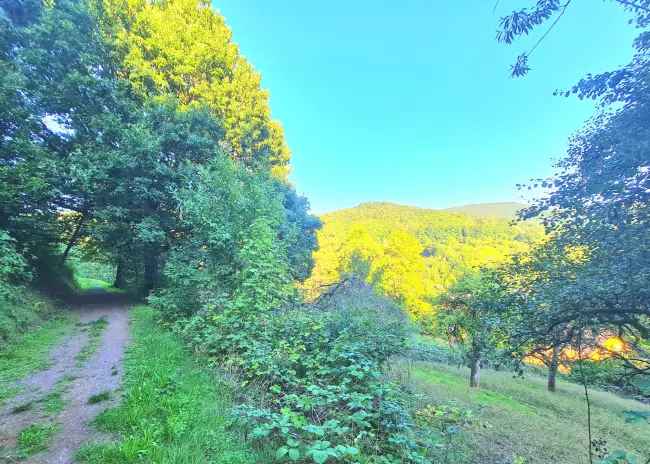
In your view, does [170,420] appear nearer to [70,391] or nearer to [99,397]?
[99,397]

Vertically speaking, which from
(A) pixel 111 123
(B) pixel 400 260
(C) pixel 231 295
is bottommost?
(C) pixel 231 295

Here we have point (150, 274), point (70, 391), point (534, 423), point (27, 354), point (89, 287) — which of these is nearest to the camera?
point (70, 391)

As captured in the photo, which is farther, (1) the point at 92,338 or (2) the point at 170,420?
(1) the point at 92,338

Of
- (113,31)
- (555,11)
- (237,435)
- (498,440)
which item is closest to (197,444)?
(237,435)

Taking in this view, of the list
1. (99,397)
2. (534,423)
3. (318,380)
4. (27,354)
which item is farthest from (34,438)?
(534,423)

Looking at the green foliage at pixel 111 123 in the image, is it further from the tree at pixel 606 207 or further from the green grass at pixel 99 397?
the tree at pixel 606 207

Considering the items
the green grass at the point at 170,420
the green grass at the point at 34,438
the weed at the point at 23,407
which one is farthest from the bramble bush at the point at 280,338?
the weed at the point at 23,407

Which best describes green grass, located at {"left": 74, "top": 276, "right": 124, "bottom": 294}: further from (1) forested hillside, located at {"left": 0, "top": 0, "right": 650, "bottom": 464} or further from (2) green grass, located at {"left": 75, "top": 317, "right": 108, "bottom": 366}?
(2) green grass, located at {"left": 75, "top": 317, "right": 108, "bottom": 366}

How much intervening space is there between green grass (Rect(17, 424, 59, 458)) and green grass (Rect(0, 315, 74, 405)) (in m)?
1.19

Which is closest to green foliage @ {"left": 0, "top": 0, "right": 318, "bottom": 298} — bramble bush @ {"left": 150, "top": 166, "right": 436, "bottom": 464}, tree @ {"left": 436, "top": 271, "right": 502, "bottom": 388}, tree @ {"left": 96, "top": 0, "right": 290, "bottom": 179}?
tree @ {"left": 96, "top": 0, "right": 290, "bottom": 179}

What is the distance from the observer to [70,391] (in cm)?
379

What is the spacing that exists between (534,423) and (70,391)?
11.8 meters

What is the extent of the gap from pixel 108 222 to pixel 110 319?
439 cm

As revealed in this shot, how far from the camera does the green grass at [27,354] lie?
13.1 feet
